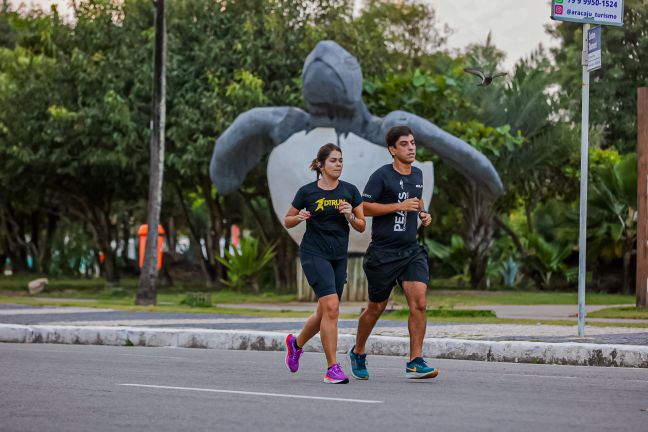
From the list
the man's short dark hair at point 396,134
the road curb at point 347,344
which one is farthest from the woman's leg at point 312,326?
the road curb at point 347,344

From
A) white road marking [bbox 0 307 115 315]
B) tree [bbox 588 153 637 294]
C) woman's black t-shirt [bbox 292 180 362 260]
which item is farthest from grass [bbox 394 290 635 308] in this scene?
woman's black t-shirt [bbox 292 180 362 260]

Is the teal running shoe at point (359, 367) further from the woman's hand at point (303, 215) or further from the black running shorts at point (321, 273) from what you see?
the woman's hand at point (303, 215)

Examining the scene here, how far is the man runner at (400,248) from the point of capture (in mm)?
9719

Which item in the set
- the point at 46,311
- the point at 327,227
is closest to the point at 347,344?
the point at 327,227

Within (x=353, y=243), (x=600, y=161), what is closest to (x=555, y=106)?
(x=600, y=161)

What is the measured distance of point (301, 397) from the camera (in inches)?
332

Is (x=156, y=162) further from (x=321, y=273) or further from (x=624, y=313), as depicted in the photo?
(x=321, y=273)

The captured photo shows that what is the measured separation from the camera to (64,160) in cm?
3030

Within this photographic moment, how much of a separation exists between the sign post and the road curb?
3.51 ft

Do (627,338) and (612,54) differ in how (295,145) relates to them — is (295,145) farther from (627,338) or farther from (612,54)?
(612,54)

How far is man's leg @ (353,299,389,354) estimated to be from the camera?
9.92 meters

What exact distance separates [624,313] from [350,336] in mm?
6047

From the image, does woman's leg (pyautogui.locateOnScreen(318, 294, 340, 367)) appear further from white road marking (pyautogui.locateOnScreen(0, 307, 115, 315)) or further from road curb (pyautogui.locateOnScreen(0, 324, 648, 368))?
white road marking (pyautogui.locateOnScreen(0, 307, 115, 315))

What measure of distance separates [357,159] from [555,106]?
11.4 m
